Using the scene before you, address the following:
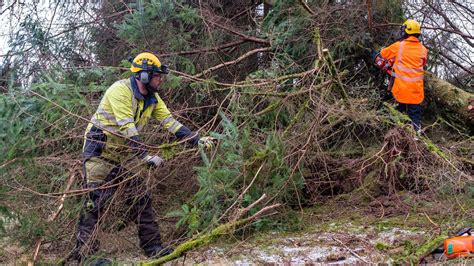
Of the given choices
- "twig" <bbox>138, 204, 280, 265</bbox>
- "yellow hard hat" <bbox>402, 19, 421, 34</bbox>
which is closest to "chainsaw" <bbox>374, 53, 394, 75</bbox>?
"yellow hard hat" <bbox>402, 19, 421, 34</bbox>

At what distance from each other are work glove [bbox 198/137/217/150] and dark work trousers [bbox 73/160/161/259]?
62 cm

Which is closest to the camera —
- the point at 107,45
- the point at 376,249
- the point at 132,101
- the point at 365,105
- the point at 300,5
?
the point at 376,249

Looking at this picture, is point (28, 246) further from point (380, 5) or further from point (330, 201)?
point (380, 5)

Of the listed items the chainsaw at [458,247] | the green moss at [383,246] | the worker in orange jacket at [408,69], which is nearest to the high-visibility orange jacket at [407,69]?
the worker in orange jacket at [408,69]

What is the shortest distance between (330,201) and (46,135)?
116 inches

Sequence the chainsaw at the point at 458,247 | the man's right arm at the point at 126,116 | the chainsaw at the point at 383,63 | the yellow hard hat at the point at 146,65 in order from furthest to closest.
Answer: the chainsaw at the point at 383,63, the yellow hard hat at the point at 146,65, the man's right arm at the point at 126,116, the chainsaw at the point at 458,247

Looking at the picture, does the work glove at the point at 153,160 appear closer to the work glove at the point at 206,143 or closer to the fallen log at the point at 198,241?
the work glove at the point at 206,143

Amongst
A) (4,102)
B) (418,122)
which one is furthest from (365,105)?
(4,102)

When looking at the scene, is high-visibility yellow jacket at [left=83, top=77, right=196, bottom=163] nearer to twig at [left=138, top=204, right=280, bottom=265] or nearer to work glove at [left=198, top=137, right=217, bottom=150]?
work glove at [left=198, top=137, right=217, bottom=150]

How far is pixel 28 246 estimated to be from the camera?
4652 millimetres

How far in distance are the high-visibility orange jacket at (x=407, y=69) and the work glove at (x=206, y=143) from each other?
3.06m

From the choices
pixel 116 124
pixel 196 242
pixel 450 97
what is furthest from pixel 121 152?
pixel 450 97

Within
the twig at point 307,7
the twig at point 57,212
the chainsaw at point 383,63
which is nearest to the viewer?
the twig at point 57,212

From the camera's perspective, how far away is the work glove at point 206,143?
4.86m
